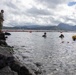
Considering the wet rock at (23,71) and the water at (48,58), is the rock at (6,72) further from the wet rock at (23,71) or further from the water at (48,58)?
the water at (48,58)

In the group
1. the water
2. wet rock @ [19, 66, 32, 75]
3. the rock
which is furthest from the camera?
the water

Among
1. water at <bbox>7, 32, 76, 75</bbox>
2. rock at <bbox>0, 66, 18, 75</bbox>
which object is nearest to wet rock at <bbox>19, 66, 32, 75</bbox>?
rock at <bbox>0, 66, 18, 75</bbox>

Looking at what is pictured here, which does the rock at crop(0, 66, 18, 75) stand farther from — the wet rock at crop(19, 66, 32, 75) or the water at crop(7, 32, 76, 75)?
the water at crop(7, 32, 76, 75)

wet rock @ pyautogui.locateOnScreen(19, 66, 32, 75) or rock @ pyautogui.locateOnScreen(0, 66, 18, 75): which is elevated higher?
rock @ pyautogui.locateOnScreen(0, 66, 18, 75)

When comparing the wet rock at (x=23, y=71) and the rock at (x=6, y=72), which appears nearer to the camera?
the rock at (x=6, y=72)

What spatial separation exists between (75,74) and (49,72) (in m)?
3.34

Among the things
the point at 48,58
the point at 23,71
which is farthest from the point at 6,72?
the point at 48,58

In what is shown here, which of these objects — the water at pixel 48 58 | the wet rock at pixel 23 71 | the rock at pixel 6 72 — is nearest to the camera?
the rock at pixel 6 72

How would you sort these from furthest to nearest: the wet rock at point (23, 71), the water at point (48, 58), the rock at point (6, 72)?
the water at point (48, 58) → the wet rock at point (23, 71) → the rock at point (6, 72)

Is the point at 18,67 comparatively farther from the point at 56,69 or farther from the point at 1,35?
the point at 1,35

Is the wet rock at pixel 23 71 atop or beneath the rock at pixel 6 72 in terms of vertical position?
beneath

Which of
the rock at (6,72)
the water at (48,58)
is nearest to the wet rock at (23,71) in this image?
the rock at (6,72)

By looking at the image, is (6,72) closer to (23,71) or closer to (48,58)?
(23,71)

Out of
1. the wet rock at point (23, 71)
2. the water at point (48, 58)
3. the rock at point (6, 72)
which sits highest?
the rock at point (6, 72)
